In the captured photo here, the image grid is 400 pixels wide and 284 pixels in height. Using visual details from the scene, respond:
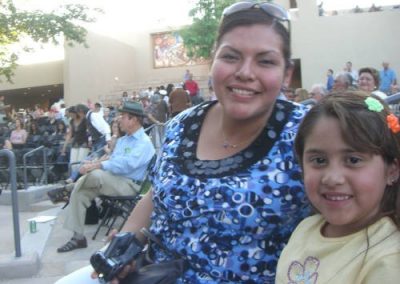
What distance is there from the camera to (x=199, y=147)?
6.85 ft

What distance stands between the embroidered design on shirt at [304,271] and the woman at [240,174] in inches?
8.6

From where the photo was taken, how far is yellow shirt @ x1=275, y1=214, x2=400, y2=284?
1.34 meters

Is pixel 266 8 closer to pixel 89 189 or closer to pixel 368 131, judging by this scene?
pixel 368 131

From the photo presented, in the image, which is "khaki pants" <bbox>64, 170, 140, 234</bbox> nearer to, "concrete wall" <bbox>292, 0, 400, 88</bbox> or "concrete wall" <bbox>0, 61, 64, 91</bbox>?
"concrete wall" <bbox>292, 0, 400, 88</bbox>

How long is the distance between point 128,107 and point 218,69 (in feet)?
15.1

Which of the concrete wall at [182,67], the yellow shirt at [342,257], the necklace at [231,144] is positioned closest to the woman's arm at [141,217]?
the necklace at [231,144]

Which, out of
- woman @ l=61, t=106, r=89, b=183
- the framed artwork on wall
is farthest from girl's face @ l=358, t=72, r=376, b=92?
the framed artwork on wall

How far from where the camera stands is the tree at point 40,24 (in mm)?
15609

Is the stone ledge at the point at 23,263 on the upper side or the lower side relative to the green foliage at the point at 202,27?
lower

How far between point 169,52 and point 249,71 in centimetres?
2799

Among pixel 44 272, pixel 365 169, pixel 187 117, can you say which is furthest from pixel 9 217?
pixel 365 169

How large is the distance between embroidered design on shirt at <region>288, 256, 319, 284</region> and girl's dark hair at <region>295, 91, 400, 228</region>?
25cm

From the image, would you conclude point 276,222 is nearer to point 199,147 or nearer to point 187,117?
point 199,147

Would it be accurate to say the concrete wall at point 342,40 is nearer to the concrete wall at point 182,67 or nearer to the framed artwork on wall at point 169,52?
the concrete wall at point 182,67
